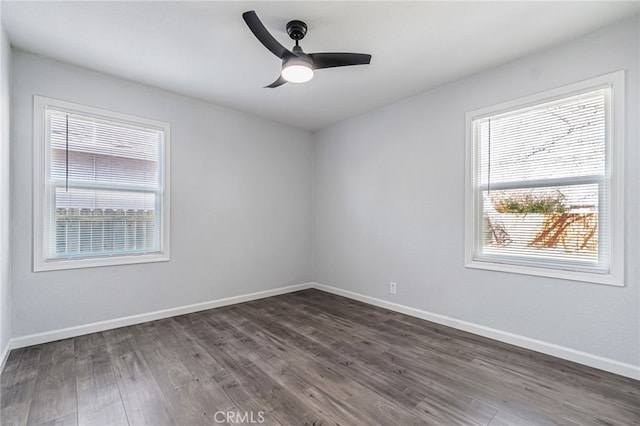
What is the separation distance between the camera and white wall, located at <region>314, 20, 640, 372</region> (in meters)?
2.29

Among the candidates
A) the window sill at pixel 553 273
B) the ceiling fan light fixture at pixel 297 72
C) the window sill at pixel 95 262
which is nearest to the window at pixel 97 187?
the window sill at pixel 95 262

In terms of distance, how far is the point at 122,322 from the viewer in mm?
3211

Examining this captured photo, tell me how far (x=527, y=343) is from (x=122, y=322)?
413cm

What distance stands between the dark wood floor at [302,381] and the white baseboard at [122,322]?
0.28 ft

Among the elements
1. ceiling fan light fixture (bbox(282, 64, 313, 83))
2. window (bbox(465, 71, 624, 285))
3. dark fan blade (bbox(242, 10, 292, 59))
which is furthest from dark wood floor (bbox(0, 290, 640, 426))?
dark fan blade (bbox(242, 10, 292, 59))

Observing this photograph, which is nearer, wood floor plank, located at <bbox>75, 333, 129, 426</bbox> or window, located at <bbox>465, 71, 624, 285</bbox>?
wood floor plank, located at <bbox>75, 333, 129, 426</bbox>

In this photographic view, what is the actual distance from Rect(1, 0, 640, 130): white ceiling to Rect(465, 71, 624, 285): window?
22.3 inches

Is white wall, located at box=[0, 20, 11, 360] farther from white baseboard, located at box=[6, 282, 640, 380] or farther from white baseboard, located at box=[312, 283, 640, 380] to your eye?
white baseboard, located at box=[312, 283, 640, 380]

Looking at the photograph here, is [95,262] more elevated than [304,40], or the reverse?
[304,40]

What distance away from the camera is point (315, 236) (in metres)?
5.12

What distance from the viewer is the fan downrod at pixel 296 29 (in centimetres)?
225

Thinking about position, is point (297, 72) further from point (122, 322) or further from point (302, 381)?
point (122, 322)

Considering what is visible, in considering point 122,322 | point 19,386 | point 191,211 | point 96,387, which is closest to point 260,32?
point 191,211

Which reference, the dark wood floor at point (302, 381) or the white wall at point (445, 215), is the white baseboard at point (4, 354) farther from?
the white wall at point (445, 215)
